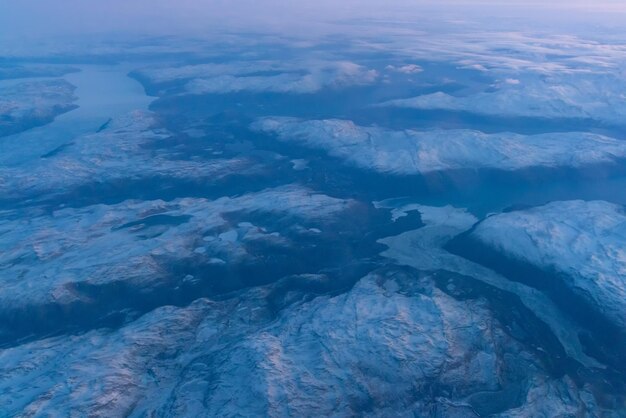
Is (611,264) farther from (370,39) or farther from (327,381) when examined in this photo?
(370,39)

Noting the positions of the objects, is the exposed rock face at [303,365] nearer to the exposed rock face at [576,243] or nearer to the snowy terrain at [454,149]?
the exposed rock face at [576,243]

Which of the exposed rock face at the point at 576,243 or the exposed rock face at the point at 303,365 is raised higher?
the exposed rock face at the point at 576,243

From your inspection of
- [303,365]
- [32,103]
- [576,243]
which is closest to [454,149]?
[576,243]

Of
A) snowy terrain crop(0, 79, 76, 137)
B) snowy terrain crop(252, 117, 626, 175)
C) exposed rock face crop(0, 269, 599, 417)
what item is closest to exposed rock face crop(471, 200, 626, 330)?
exposed rock face crop(0, 269, 599, 417)

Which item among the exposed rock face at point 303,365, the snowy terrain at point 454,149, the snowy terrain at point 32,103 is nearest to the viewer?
the exposed rock face at point 303,365

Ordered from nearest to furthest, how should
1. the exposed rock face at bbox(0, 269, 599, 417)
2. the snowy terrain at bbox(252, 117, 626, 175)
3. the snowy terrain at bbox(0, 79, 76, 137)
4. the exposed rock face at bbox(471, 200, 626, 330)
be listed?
the exposed rock face at bbox(0, 269, 599, 417)
the exposed rock face at bbox(471, 200, 626, 330)
the snowy terrain at bbox(252, 117, 626, 175)
the snowy terrain at bbox(0, 79, 76, 137)

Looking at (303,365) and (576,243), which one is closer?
(303,365)

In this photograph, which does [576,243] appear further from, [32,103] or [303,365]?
[32,103]

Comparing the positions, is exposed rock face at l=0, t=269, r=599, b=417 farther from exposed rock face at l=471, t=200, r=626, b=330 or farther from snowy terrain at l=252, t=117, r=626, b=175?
snowy terrain at l=252, t=117, r=626, b=175

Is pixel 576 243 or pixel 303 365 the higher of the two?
pixel 576 243

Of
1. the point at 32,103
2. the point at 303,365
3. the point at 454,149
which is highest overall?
the point at 454,149

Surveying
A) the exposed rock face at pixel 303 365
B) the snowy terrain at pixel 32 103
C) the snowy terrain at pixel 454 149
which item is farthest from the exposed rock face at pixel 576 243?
the snowy terrain at pixel 32 103

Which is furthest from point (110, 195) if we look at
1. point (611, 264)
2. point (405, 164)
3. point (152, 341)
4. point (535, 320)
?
point (611, 264)
